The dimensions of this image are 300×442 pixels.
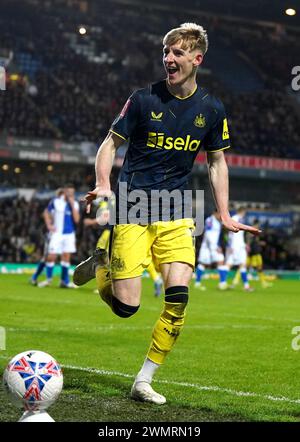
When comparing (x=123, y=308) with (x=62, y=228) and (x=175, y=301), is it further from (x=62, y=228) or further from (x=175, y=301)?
(x=62, y=228)

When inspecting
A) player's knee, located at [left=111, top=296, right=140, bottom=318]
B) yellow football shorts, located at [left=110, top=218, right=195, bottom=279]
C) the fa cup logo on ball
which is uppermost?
yellow football shorts, located at [left=110, top=218, right=195, bottom=279]

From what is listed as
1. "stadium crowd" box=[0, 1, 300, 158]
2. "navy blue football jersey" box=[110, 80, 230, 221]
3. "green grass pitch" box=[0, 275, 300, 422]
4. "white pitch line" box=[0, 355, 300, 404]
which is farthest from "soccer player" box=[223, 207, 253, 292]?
"navy blue football jersey" box=[110, 80, 230, 221]

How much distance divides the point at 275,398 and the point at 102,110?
1144 inches

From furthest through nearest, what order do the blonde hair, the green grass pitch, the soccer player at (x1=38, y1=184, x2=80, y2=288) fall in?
1. the soccer player at (x1=38, y1=184, x2=80, y2=288)
2. the blonde hair
3. the green grass pitch

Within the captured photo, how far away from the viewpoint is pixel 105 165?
19.9 feet

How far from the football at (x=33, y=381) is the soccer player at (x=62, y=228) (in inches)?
539

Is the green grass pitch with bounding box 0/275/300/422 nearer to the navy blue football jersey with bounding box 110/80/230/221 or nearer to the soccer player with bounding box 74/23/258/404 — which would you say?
the soccer player with bounding box 74/23/258/404

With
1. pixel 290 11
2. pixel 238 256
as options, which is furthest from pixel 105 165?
pixel 290 11

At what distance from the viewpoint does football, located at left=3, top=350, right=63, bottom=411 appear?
14.9 ft

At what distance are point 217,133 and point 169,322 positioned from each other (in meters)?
1.53

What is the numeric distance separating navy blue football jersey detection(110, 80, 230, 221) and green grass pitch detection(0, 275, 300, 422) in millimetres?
1651

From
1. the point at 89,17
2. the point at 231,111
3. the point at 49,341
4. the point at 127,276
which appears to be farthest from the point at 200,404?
the point at 89,17

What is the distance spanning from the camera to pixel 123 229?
616cm

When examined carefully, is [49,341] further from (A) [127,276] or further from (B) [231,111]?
(B) [231,111]
